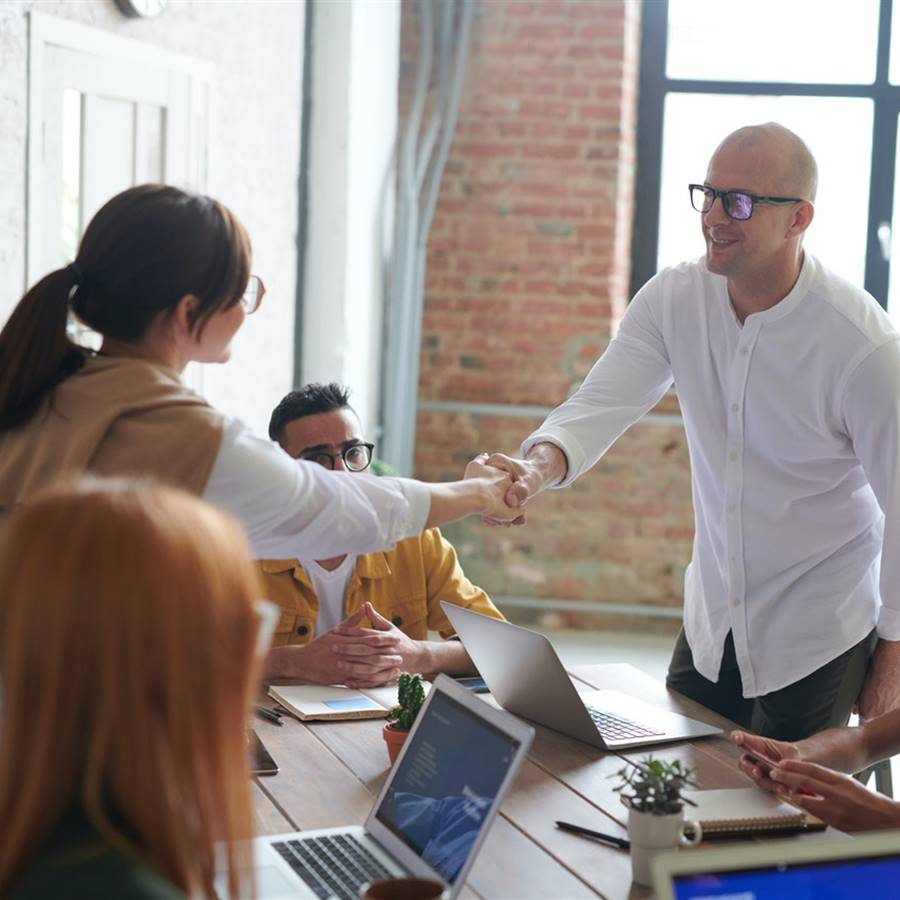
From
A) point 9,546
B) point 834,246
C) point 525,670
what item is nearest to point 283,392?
point 834,246

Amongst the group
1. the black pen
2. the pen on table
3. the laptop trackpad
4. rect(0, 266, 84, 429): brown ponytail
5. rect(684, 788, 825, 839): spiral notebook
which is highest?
rect(0, 266, 84, 429): brown ponytail

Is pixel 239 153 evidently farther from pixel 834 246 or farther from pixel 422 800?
pixel 422 800

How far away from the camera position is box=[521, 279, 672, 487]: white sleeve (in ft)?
9.83

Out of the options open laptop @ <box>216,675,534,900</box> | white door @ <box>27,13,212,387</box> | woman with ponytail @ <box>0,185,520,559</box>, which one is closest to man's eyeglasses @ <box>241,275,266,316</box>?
woman with ponytail @ <box>0,185,520,559</box>

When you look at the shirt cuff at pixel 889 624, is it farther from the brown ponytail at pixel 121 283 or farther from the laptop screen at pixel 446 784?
the brown ponytail at pixel 121 283

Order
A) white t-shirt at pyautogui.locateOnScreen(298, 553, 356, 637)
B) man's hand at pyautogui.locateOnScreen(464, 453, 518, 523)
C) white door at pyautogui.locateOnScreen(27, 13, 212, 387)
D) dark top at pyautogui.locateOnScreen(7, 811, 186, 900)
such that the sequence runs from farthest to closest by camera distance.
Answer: white door at pyautogui.locateOnScreen(27, 13, 212, 387)
white t-shirt at pyautogui.locateOnScreen(298, 553, 356, 637)
man's hand at pyautogui.locateOnScreen(464, 453, 518, 523)
dark top at pyautogui.locateOnScreen(7, 811, 186, 900)

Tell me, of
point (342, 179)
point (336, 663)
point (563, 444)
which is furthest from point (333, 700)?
point (342, 179)

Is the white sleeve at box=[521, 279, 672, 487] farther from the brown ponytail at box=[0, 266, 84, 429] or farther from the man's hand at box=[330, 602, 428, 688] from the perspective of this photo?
the brown ponytail at box=[0, 266, 84, 429]

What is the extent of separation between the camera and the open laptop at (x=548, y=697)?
2111 mm

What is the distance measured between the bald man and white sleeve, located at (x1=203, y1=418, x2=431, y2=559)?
2.52 feet

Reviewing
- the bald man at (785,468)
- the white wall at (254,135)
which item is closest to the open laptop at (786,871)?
the bald man at (785,468)

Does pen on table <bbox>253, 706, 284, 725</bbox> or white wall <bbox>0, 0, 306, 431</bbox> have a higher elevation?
white wall <bbox>0, 0, 306, 431</bbox>

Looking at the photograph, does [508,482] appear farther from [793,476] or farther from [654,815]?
[654,815]

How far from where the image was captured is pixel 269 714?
7.55 feet
